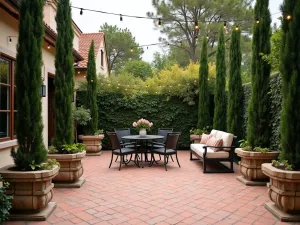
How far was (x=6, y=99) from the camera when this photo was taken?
5.13 metres

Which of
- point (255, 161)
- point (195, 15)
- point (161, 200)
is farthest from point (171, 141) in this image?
point (195, 15)

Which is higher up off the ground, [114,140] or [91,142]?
[114,140]

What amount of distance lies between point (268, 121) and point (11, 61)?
5.34m

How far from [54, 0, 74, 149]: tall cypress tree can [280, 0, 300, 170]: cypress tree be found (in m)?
3.66

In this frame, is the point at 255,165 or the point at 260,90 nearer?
the point at 255,165

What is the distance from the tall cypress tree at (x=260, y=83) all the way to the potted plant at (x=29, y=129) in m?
3.97

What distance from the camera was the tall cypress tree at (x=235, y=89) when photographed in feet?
23.4

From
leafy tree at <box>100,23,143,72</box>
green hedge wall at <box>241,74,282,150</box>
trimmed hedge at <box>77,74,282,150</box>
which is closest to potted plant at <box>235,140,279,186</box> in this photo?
green hedge wall at <box>241,74,282,150</box>

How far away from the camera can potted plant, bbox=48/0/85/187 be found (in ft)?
16.2

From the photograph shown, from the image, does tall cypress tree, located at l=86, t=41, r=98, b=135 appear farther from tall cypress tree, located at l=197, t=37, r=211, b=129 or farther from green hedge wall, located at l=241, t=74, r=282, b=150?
green hedge wall, located at l=241, t=74, r=282, b=150

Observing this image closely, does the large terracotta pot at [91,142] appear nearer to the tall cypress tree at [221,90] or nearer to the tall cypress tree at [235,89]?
the tall cypress tree at [221,90]

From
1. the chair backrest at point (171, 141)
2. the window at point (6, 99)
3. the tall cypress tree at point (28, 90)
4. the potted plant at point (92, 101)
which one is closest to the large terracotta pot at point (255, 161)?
the chair backrest at point (171, 141)

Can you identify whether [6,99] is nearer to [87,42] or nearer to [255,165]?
[255,165]

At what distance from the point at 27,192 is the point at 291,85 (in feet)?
12.3
